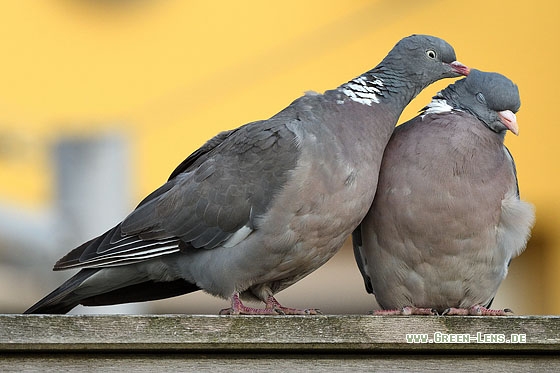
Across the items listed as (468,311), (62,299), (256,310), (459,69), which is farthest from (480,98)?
(62,299)

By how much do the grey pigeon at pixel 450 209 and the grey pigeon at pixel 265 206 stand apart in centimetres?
11

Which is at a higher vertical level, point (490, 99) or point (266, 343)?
point (490, 99)

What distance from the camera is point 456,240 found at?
3.84 metres

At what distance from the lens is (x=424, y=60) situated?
13.6 feet

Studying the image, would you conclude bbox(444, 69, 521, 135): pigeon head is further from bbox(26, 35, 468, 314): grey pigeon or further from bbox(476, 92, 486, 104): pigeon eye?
bbox(26, 35, 468, 314): grey pigeon

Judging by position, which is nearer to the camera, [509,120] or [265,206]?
[265,206]

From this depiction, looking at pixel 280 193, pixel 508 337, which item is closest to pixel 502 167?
pixel 280 193

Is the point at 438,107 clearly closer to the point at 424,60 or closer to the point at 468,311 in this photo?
the point at 424,60

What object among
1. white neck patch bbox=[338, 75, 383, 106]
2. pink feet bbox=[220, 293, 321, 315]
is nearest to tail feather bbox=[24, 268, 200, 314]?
pink feet bbox=[220, 293, 321, 315]

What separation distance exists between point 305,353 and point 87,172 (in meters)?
2.17

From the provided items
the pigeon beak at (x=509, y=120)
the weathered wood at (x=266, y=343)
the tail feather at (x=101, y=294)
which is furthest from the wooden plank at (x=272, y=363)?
the pigeon beak at (x=509, y=120)

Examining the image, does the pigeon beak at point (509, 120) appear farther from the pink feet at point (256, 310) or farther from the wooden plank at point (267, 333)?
the wooden plank at point (267, 333)

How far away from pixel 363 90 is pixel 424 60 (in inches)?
10.7

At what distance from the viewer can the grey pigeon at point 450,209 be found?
383 centimetres
